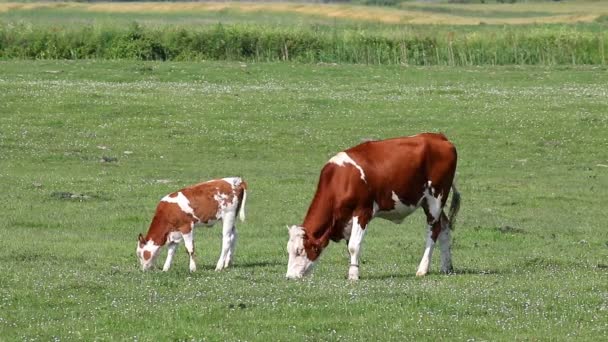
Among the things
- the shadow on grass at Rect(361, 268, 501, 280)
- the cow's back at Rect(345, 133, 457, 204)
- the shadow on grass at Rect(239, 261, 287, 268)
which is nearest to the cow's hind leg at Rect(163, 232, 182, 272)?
the shadow on grass at Rect(239, 261, 287, 268)

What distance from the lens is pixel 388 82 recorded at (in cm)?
5662

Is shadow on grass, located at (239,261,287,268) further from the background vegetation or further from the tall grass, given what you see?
the background vegetation

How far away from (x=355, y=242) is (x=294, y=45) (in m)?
52.1

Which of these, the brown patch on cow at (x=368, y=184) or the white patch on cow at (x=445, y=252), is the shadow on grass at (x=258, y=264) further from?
the white patch on cow at (x=445, y=252)

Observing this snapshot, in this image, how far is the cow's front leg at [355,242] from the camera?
63.4 feet

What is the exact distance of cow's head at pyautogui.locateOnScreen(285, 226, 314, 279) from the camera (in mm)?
19391

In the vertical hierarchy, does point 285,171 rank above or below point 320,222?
below

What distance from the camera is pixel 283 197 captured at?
32.5m

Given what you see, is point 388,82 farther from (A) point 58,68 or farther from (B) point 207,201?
(B) point 207,201

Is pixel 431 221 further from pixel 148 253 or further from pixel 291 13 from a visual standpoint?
pixel 291 13

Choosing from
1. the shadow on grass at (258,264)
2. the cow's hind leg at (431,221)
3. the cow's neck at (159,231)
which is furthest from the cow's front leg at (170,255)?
the cow's hind leg at (431,221)

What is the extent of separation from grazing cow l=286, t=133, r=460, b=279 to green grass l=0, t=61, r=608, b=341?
580mm

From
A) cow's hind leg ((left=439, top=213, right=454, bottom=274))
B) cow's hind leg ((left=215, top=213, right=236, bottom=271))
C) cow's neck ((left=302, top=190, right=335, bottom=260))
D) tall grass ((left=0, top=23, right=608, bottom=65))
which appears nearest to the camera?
cow's neck ((left=302, top=190, right=335, bottom=260))

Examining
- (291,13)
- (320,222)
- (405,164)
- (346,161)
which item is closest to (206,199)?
(320,222)
